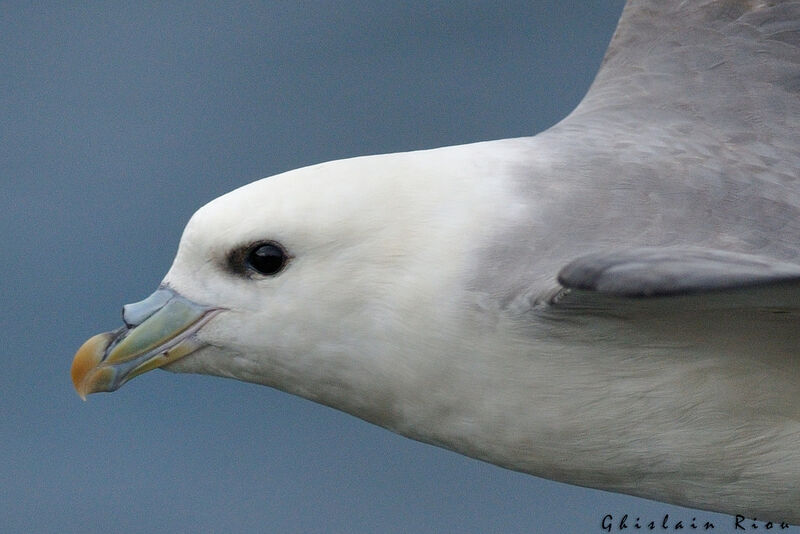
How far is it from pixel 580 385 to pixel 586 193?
21.3 inches

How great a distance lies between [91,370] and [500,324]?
118 centimetres

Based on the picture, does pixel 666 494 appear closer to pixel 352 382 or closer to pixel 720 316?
pixel 720 316

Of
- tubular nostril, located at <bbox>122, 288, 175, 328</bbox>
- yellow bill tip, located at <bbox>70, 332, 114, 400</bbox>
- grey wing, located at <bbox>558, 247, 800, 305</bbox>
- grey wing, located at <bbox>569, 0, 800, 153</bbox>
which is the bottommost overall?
yellow bill tip, located at <bbox>70, 332, 114, 400</bbox>

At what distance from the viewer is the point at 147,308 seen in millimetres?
3924

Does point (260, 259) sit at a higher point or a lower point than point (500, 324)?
higher

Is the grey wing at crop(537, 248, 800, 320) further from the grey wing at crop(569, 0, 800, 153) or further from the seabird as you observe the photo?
the grey wing at crop(569, 0, 800, 153)

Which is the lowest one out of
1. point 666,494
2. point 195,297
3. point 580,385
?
point 666,494

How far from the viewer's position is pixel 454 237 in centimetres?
373

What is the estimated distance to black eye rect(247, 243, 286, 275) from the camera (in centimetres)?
374

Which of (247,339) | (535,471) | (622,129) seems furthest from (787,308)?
(247,339)

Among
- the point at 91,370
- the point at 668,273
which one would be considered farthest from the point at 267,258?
the point at 668,273

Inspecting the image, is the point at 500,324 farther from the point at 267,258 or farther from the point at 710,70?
the point at 710,70

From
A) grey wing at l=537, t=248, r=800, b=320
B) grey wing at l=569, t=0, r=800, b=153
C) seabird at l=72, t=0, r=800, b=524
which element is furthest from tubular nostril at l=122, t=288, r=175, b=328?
grey wing at l=569, t=0, r=800, b=153

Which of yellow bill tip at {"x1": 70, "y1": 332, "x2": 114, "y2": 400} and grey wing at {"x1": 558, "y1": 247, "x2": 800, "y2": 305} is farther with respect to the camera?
yellow bill tip at {"x1": 70, "y1": 332, "x2": 114, "y2": 400}
